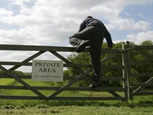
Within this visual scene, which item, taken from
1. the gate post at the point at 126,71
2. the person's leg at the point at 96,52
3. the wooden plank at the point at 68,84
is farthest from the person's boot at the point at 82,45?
the gate post at the point at 126,71

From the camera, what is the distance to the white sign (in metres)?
7.66

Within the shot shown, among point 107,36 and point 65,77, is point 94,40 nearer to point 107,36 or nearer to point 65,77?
point 107,36

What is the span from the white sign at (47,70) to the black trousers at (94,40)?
0.95 metres

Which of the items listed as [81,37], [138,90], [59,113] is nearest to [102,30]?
[81,37]

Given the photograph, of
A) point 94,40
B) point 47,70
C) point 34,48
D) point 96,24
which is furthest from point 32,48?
point 96,24

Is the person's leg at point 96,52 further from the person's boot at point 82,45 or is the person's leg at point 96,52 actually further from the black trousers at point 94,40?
the person's boot at point 82,45

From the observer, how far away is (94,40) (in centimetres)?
747

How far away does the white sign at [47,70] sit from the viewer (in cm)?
766

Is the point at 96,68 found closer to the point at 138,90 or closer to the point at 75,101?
the point at 75,101

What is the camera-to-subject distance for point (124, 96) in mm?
8289

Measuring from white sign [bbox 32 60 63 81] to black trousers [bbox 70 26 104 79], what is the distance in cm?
95

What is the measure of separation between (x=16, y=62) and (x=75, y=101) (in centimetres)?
198

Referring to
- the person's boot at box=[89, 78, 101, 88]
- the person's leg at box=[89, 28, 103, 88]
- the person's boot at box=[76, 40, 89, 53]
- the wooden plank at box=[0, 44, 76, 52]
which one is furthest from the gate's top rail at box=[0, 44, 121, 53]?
the person's boot at box=[89, 78, 101, 88]

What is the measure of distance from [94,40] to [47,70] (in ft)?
5.24
